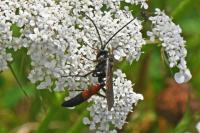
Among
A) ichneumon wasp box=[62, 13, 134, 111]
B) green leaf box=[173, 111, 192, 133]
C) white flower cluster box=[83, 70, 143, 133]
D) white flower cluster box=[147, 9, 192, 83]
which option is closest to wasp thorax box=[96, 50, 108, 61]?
ichneumon wasp box=[62, 13, 134, 111]

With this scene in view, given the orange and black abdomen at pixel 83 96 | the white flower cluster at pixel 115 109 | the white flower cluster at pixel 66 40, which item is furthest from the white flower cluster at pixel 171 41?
the orange and black abdomen at pixel 83 96

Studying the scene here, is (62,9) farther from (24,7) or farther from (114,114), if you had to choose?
(114,114)

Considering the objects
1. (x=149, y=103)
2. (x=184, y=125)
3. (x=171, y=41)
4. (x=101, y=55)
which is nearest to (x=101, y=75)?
(x=101, y=55)

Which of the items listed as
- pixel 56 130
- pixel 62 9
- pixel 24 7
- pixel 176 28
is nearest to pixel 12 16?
pixel 24 7

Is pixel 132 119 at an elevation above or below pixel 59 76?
below

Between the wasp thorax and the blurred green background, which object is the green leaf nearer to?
the blurred green background

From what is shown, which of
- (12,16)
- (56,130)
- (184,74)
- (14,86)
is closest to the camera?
(12,16)
